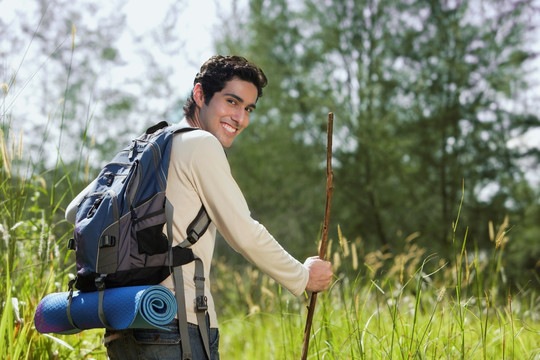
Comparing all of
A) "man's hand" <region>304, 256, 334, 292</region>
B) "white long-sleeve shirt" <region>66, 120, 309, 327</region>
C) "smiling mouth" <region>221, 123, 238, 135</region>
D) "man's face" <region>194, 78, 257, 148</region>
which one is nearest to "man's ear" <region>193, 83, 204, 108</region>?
"man's face" <region>194, 78, 257, 148</region>

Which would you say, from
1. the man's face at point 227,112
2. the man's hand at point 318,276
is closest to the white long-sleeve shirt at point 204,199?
the man's hand at point 318,276

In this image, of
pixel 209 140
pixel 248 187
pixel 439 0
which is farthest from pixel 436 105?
pixel 209 140

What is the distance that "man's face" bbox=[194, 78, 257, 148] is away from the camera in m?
2.38

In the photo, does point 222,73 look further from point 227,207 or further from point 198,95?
point 227,207

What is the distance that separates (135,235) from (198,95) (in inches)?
32.7

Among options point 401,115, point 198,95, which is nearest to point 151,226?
point 198,95

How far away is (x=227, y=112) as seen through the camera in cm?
239

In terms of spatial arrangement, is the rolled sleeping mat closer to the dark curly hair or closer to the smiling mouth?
the smiling mouth

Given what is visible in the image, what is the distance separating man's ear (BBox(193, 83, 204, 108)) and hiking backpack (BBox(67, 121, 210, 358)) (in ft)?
1.77

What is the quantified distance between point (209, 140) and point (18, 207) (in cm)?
136

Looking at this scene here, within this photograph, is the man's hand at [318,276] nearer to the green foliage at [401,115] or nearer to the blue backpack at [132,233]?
the blue backpack at [132,233]

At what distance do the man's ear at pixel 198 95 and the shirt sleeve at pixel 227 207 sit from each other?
0.54 metres

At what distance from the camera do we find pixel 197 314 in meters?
1.90

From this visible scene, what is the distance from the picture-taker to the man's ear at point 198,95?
2.45 m
